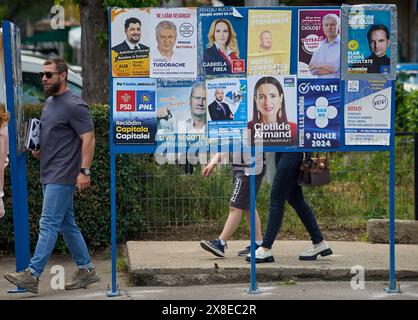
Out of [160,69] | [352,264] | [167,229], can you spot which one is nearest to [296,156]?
[352,264]

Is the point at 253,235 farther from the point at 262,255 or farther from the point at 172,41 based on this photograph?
the point at 172,41

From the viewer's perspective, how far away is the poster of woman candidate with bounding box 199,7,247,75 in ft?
23.7

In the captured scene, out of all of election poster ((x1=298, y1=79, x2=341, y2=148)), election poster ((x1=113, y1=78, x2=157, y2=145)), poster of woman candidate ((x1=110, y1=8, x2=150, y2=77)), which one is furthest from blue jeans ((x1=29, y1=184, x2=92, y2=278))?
election poster ((x1=298, y1=79, x2=341, y2=148))

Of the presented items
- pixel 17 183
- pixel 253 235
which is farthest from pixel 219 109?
pixel 17 183

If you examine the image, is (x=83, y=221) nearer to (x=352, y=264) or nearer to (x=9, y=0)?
(x=352, y=264)

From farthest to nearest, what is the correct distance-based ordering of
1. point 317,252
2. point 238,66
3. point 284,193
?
point 317,252, point 284,193, point 238,66

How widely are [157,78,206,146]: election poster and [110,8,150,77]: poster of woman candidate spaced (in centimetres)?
28

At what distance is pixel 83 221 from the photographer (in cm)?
918

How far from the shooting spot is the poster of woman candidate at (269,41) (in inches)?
284

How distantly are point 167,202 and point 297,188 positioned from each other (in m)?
1.90

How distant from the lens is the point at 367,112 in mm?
7355

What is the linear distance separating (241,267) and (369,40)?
2.29m

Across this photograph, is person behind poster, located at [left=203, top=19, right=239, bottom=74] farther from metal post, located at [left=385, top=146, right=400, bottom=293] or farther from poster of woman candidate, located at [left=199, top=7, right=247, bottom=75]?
metal post, located at [left=385, top=146, right=400, bottom=293]

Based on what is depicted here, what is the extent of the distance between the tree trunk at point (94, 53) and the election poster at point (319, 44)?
4.21 meters
